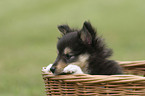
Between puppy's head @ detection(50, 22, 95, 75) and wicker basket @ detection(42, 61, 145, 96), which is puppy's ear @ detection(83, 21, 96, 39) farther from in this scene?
wicker basket @ detection(42, 61, 145, 96)

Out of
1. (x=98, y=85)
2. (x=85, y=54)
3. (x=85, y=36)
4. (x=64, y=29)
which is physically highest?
(x=64, y=29)

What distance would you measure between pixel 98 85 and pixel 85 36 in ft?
3.00

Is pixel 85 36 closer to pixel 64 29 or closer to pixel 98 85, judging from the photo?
pixel 64 29

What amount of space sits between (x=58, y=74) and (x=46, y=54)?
21.4 ft

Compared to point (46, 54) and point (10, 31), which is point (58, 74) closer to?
point (46, 54)

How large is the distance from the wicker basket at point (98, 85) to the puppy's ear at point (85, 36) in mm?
751

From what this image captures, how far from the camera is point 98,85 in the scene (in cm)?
312

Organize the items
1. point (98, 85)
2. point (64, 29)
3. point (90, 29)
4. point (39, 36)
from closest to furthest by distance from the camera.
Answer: point (98, 85), point (90, 29), point (64, 29), point (39, 36)

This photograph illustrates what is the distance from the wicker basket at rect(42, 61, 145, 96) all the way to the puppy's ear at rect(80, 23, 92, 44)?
0.75m

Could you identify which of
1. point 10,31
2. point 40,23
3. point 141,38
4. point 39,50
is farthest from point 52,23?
point 141,38

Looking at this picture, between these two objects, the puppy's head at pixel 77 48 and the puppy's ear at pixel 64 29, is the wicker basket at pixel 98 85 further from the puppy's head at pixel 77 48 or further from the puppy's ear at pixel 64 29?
the puppy's ear at pixel 64 29

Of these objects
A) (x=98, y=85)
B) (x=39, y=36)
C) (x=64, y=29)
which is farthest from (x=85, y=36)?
(x=39, y=36)

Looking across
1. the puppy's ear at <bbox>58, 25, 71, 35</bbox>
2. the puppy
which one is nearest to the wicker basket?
the puppy

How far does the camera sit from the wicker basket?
119 inches
